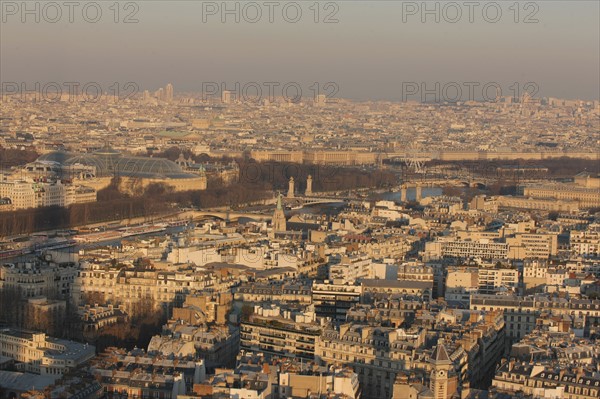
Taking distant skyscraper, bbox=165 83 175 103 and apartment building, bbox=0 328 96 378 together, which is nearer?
apartment building, bbox=0 328 96 378

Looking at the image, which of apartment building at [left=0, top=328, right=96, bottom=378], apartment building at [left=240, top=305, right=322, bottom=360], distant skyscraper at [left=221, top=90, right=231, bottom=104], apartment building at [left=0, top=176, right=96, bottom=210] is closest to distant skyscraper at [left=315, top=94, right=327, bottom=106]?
distant skyscraper at [left=221, top=90, right=231, bottom=104]

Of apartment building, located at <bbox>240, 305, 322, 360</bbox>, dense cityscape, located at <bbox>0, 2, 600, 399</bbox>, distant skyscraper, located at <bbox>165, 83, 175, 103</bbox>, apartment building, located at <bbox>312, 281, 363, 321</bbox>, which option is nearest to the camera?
dense cityscape, located at <bbox>0, 2, 600, 399</bbox>

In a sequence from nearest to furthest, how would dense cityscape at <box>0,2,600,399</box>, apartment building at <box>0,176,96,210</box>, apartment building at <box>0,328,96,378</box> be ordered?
dense cityscape at <box>0,2,600,399</box>
apartment building at <box>0,328,96,378</box>
apartment building at <box>0,176,96,210</box>

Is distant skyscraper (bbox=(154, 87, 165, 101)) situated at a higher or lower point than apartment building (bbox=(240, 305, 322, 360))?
higher

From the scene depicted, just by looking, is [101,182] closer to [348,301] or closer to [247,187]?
[247,187]

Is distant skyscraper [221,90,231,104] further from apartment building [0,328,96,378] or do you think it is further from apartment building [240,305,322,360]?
apartment building [0,328,96,378]

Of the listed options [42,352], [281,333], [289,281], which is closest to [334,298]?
[289,281]

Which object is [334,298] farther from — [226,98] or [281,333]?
[226,98]

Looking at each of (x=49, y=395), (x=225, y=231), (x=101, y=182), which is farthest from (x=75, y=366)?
(x=101, y=182)
